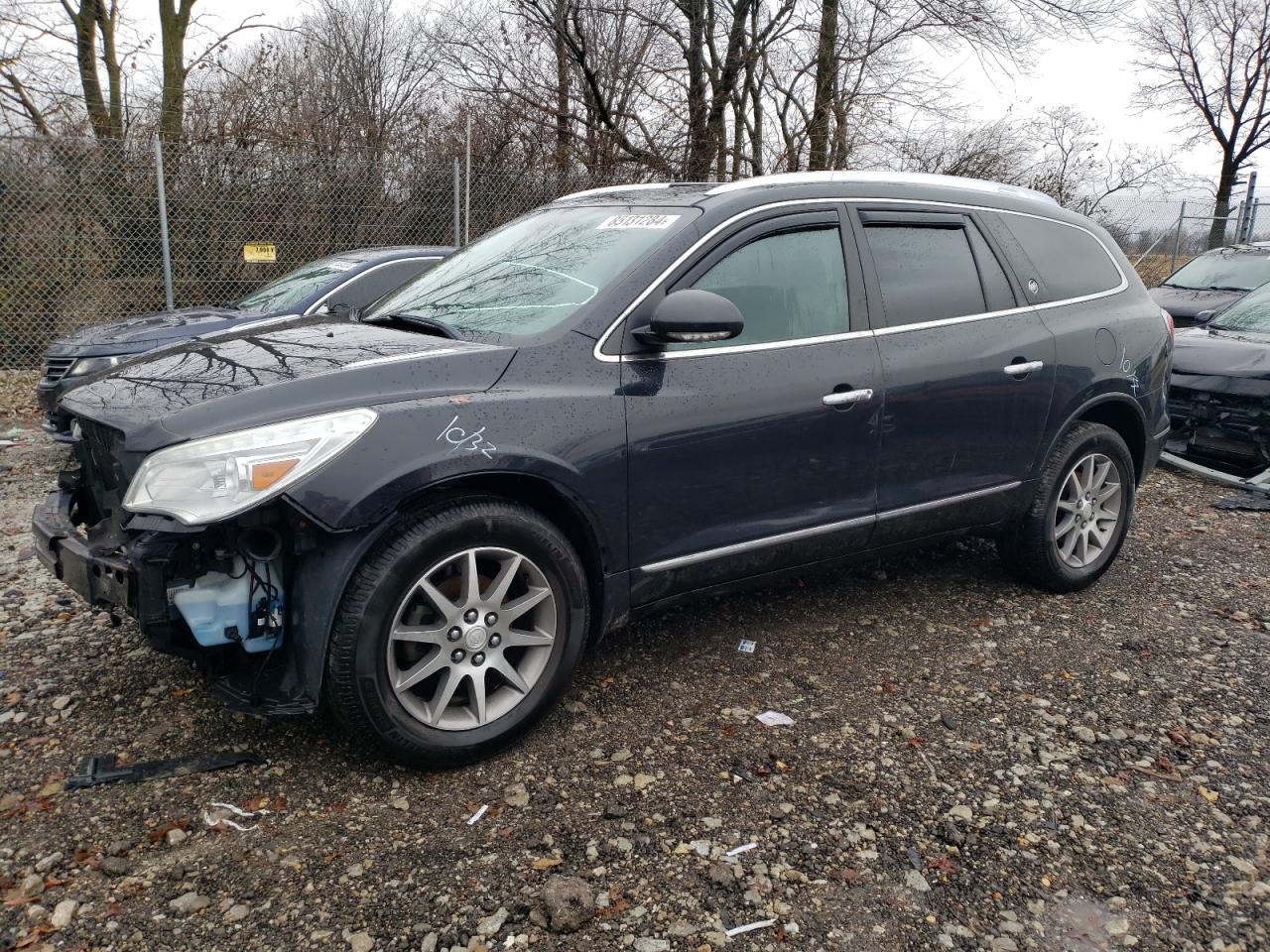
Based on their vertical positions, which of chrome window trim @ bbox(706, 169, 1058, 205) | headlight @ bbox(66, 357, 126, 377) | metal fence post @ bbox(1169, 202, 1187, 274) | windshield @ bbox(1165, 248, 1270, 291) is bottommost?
headlight @ bbox(66, 357, 126, 377)

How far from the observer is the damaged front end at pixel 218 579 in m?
2.53

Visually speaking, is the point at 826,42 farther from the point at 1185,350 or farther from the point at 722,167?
the point at 1185,350

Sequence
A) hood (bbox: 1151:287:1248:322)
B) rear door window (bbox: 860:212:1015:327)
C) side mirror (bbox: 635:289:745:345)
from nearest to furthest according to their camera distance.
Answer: side mirror (bbox: 635:289:745:345) → rear door window (bbox: 860:212:1015:327) → hood (bbox: 1151:287:1248:322)

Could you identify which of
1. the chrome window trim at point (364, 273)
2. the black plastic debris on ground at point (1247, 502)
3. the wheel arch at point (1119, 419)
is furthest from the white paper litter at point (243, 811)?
the black plastic debris on ground at point (1247, 502)

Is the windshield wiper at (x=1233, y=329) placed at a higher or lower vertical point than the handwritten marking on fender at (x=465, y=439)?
higher

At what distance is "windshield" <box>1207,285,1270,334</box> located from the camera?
7293mm

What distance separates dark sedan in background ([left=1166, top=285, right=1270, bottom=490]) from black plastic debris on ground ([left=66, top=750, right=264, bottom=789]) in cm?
661

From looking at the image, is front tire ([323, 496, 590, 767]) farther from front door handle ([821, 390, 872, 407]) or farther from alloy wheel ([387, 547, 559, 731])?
front door handle ([821, 390, 872, 407])

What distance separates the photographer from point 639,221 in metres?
3.50

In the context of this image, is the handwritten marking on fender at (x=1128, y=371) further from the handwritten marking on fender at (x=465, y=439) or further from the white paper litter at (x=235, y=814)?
the white paper litter at (x=235, y=814)

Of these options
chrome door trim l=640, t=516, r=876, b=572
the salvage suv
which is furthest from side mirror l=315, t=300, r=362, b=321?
chrome door trim l=640, t=516, r=876, b=572

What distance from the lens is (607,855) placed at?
254 cm

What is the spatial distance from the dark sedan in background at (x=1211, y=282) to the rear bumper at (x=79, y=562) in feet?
34.6

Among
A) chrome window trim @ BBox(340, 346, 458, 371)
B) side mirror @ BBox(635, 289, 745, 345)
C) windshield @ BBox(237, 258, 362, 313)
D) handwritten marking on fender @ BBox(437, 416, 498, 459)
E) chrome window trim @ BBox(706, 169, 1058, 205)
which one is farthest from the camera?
windshield @ BBox(237, 258, 362, 313)
